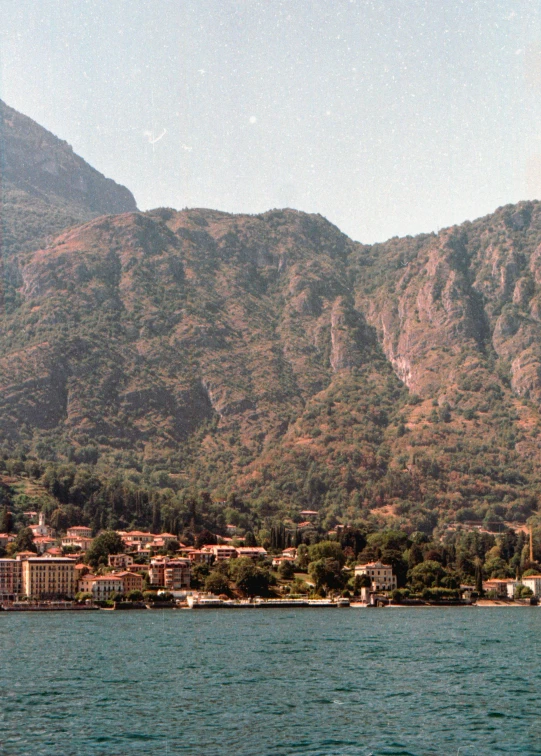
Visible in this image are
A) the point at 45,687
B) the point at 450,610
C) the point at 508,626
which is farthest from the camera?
the point at 450,610

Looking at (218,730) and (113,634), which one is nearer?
(218,730)

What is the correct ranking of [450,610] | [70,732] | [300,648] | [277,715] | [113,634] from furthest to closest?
1. [450,610]
2. [113,634]
3. [300,648]
4. [277,715]
5. [70,732]

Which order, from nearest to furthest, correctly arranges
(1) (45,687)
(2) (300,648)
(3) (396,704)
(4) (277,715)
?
(4) (277,715), (3) (396,704), (1) (45,687), (2) (300,648)

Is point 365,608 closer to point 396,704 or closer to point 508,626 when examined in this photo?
point 508,626

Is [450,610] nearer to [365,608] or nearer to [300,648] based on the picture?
[365,608]

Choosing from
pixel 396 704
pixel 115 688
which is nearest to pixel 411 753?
pixel 396 704

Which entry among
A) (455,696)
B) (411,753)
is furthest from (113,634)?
(411,753)
